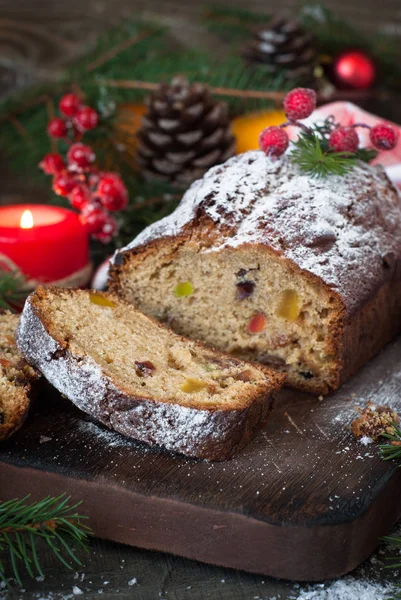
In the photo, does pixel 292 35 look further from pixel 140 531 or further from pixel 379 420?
pixel 140 531

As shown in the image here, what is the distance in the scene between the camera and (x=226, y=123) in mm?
3994

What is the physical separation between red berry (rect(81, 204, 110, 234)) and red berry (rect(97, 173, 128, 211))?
1.5 inches

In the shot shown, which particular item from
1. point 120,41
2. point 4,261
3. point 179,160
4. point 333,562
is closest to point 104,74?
point 120,41

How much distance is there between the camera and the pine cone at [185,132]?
3.93 meters

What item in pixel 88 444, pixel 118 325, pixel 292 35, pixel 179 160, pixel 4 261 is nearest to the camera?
pixel 88 444

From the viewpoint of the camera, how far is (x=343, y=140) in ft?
9.44

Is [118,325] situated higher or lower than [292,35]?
lower

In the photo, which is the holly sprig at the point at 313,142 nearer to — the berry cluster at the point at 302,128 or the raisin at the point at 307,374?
the berry cluster at the point at 302,128

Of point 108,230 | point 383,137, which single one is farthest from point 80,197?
point 383,137

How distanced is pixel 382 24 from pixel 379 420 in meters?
4.15

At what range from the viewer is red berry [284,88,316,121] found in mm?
2848

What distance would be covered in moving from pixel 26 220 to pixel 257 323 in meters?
1.17

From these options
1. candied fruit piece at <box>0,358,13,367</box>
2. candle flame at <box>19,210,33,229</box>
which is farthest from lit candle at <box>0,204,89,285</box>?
candied fruit piece at <box>0,358,13,367</box>

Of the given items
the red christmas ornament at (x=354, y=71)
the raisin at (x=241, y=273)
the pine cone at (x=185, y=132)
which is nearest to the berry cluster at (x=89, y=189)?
the pine cone at (x=185, y=132)
